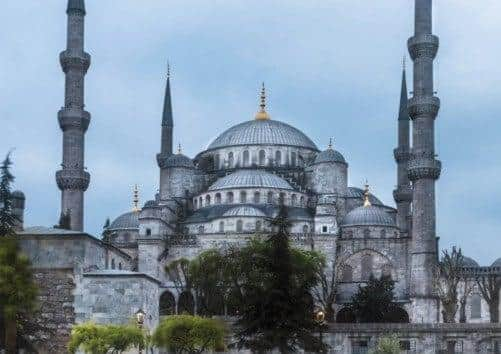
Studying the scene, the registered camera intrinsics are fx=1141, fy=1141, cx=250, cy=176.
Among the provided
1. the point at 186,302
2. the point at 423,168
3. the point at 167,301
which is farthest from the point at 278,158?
the point at 423,168

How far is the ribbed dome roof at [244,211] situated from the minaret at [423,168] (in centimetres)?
1037

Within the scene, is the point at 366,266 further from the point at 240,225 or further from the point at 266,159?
the point at 266,159

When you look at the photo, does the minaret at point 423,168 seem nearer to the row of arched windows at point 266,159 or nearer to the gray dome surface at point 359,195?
the gray dome surface at point 359,195

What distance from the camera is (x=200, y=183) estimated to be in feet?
229

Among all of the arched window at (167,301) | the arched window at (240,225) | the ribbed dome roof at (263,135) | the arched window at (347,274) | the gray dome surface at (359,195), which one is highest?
the ribbed dome roof at (263,135)

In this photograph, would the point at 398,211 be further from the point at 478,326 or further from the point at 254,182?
the point at 478,326

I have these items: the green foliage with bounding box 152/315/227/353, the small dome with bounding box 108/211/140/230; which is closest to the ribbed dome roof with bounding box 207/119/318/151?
the small dome with bounding box 108/211/140/230

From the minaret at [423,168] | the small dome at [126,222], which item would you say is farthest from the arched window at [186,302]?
the small dome at [126,222]

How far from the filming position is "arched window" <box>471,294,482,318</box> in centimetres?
6023

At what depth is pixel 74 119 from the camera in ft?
183

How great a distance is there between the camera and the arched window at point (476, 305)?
6023 centimetres

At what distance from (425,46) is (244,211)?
13.7 m

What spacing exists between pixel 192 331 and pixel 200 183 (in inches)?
1417

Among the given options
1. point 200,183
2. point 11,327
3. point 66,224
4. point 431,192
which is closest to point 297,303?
point 11,327
